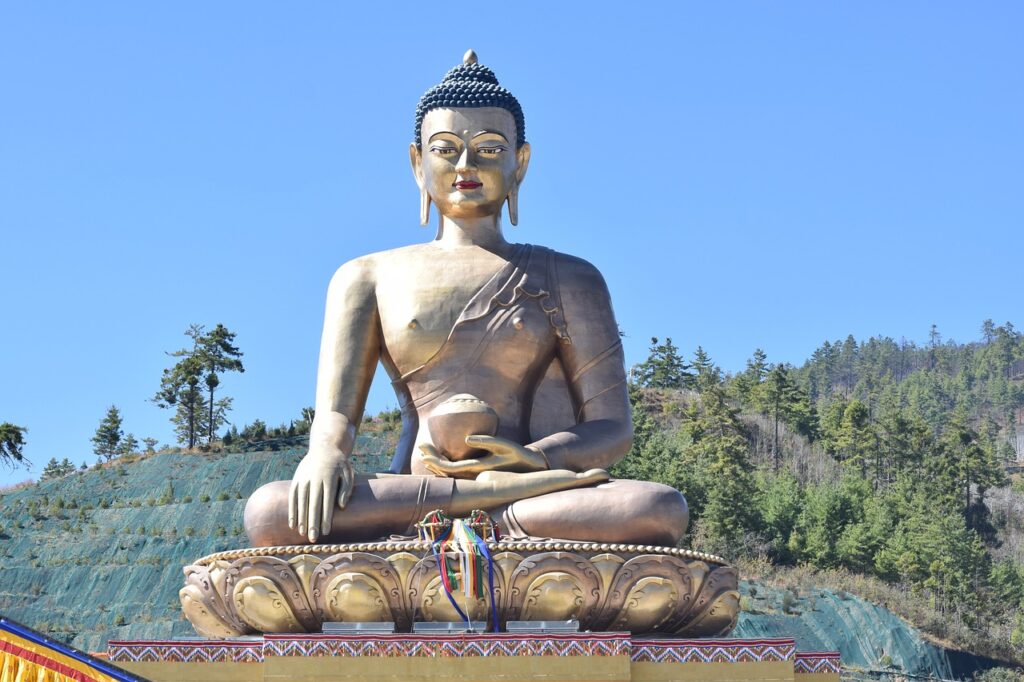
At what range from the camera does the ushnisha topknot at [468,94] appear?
1247 cm

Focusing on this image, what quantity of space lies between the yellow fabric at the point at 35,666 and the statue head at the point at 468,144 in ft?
18.2

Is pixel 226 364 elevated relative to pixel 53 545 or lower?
elevated

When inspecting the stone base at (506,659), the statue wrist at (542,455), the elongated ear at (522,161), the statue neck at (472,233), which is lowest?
the stone base at (506,659)

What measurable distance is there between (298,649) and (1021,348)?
268 feet

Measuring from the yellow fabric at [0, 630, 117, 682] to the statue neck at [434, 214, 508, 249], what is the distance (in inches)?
212

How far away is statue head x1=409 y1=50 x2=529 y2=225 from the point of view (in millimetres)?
12438

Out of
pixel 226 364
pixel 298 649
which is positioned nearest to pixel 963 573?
pixel 226 364

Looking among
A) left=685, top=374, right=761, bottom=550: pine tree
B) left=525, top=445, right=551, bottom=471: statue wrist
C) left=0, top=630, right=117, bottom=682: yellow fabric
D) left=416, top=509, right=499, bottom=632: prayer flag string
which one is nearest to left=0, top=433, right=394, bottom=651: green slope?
left=685, top=374, right=761, bottom=550: pine tree

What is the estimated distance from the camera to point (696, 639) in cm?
1012

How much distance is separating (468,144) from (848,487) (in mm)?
31760

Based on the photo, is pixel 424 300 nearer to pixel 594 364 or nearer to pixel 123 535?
pixel 594 364

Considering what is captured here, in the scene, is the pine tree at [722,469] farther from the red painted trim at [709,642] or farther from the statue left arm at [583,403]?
the red painted trim at [709,642]

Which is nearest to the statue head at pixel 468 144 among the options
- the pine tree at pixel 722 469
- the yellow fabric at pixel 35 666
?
the yellow fabric at pixel 35 666

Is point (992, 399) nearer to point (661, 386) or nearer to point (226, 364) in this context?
point (661, 386)
